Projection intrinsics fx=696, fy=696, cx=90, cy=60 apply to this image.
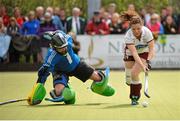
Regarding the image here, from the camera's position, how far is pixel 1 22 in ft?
68.4

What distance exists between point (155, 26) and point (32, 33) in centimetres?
383

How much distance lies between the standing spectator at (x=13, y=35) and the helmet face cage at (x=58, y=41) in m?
9.81

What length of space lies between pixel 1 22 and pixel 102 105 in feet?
32.7

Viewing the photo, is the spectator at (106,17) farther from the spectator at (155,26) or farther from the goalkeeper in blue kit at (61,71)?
the goalkeeper in blue kit at (61,71)

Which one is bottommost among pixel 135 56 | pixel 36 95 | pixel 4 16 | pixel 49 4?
pixel 36 95

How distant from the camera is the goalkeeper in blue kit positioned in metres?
11.5

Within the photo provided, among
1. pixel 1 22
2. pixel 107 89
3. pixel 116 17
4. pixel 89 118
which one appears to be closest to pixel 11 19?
pixel 1 22

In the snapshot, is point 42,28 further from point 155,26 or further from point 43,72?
point 43,72

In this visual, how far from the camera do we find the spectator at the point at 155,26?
2120 centimetres

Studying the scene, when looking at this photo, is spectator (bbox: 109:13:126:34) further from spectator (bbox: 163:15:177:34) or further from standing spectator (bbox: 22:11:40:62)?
standing spectator (bbox: 22:11:40:62)

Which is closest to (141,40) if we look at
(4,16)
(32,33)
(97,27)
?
(97,27)

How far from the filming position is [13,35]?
70.9ft

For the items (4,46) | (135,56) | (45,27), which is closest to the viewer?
(135,56)

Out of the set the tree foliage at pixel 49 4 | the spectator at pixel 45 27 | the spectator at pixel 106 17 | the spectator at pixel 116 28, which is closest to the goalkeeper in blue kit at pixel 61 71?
the spectator at pixel 45 27
